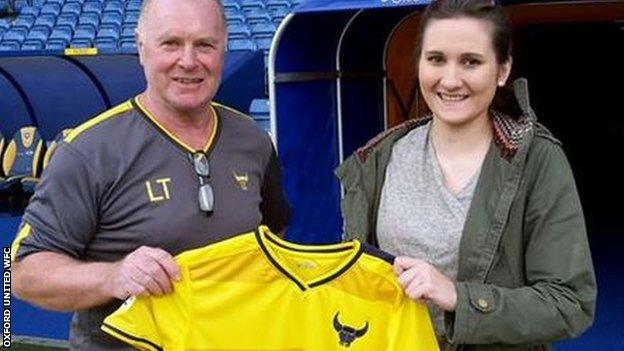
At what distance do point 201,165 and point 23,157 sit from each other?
21.0 ft

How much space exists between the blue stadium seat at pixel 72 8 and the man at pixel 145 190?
12979 millimetres

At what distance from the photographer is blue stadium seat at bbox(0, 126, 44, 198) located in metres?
7.80

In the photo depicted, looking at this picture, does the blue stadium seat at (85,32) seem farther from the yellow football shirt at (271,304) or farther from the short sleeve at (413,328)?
the short sleeve at (413,328)

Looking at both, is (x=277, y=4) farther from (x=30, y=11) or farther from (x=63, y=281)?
(x=63, y=281)

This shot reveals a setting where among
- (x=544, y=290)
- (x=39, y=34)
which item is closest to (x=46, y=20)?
(x=39, y=34)

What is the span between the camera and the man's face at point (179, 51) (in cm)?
231

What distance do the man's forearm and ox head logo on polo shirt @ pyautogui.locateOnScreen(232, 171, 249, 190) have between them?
40cm

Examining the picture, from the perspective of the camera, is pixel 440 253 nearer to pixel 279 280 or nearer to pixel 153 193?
pixel 279 280

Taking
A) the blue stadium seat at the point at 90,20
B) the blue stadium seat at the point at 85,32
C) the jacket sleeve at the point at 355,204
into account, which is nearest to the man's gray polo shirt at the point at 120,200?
the jacket sleeve at the point at 355,204

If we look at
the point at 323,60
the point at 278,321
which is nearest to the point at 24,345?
the point at 323,60

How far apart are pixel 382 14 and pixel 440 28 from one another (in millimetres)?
4452

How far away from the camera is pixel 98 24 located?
1398 cm

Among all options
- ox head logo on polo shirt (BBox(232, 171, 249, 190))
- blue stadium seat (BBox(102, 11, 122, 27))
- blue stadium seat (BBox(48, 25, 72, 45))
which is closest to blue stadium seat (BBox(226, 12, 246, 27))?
blue stadium seat (BBox(102, 11, 122, 27))

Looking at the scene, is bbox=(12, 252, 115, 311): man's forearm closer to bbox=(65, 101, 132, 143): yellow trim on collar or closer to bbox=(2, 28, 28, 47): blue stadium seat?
bbox=(65, 101, 132, 143): yellow trim on collar
